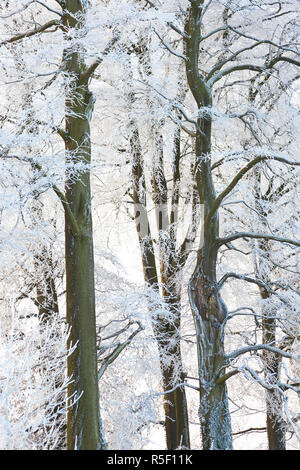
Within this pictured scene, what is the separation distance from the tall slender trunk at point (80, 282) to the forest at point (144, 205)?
2 centimetres

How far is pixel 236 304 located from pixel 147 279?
1800 millimetres

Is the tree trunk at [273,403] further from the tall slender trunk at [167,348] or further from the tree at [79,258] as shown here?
the tree at [79,258]

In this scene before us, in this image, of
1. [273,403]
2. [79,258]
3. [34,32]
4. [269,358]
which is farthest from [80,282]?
[273,403]

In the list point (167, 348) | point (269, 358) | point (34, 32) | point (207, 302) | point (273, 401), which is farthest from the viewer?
point (273, 401)

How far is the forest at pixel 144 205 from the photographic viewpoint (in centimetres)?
625

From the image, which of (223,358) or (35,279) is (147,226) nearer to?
(35,279)

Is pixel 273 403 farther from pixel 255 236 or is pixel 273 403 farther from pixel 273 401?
pixel 255 236

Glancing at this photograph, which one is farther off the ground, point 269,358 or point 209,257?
point 209,257

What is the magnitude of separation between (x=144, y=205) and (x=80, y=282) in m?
3.74

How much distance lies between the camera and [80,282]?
6.31 m

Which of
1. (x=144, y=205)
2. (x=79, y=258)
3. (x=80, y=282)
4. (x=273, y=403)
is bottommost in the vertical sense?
(x=273, y=403)

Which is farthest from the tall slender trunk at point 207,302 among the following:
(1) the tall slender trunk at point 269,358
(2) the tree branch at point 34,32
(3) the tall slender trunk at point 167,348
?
(2) the tree branch at point 34,32
